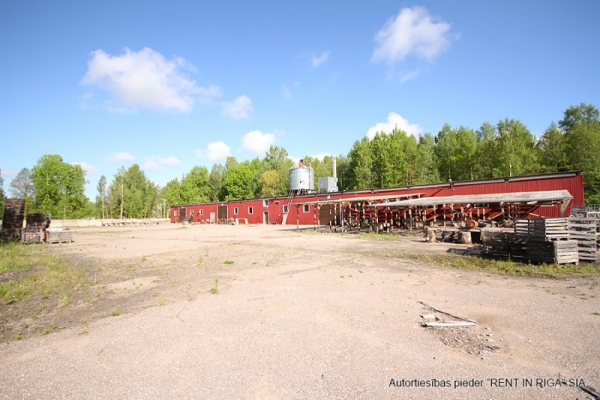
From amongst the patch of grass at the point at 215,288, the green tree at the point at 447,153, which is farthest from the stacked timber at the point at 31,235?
the green tree at the point at 447,153

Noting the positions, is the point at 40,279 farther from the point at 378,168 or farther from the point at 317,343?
the point at 378,168

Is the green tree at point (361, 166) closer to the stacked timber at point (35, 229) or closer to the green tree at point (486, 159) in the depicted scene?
the green tree at point (486, 159)

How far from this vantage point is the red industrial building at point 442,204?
21547 mm

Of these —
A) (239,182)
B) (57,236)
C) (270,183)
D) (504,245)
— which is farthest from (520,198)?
(239,182)

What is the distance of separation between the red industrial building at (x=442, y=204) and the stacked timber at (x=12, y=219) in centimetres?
2269

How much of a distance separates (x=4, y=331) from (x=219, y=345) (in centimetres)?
413

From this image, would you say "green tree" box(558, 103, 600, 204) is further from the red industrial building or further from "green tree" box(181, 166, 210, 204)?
"green tree" box(181, 166, 210, 204)

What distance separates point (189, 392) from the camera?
3.35 m

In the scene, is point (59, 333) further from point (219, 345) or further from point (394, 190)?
point (394, 190)

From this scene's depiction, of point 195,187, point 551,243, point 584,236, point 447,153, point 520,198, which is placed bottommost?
point 551,243

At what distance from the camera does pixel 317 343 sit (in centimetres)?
450

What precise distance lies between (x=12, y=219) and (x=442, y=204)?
101ft

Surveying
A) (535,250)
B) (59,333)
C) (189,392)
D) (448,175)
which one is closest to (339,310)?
(189,392)

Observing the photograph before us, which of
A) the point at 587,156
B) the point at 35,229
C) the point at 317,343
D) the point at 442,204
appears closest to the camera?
the point at 317,343
